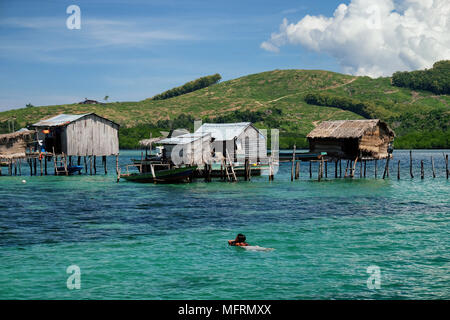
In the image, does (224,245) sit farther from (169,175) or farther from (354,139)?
(354,139)

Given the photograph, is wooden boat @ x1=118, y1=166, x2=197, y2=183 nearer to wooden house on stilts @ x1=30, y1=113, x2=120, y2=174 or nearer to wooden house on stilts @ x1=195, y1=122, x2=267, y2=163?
wooden house on stilts @ x1=195, y1=122, x2=267, y2=163

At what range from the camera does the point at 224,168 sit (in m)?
54.2

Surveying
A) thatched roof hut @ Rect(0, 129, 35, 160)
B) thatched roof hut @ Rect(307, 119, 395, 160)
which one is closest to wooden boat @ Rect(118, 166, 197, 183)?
thatched roof hut @ Rect(307, 119, 395, 160)

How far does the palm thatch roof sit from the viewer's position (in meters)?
52.5

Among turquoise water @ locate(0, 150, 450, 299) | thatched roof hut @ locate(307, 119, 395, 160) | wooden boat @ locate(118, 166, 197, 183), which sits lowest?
turquoise water @ locate(0, 150, 450, 299)

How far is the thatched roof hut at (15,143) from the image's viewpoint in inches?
2418

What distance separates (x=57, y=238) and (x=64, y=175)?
140 feet

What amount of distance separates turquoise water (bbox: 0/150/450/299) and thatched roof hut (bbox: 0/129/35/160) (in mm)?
23493

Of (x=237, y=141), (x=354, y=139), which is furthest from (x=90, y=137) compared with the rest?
(x=354, y=139)

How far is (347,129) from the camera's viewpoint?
5375 centimetres

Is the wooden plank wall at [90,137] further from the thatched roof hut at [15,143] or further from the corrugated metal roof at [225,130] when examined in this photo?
the corrugated metal roof at [225,130]

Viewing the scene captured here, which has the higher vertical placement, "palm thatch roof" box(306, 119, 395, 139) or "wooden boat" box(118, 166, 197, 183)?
"palm thatch roof" box(306, 119, 395, 139)

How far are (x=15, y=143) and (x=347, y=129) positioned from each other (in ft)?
132

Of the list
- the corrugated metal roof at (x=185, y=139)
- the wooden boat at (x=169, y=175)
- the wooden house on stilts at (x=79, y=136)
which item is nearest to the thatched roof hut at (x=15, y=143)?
the wooden house on stilts at (x=79, y=136)
